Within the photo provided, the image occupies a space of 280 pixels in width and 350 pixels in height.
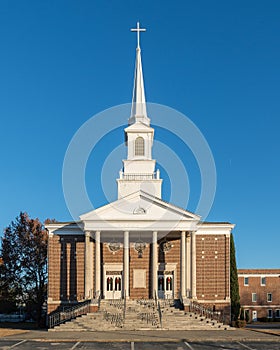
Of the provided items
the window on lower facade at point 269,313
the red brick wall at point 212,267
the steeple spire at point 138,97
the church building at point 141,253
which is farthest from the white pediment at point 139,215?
the window on lower facade at point 269,313

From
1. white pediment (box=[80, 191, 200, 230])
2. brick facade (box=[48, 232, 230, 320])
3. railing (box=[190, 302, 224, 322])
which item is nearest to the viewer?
railing (box=[190, 302, 224, 322])

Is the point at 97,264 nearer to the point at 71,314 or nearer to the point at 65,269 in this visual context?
the point at 65,269

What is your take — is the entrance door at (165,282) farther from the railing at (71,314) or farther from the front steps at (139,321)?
the railing at (71,314)

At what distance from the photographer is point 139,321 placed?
39.0 metres

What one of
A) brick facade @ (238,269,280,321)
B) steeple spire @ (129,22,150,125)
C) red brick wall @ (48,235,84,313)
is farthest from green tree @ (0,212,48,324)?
brick facade @ (238,269,280,321)

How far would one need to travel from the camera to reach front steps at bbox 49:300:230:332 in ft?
125

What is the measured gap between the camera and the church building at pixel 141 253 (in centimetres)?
4503

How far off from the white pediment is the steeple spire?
9.96 meters

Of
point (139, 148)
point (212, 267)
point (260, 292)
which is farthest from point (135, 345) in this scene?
point (260, 292)

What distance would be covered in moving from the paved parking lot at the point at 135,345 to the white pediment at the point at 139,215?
14740 mm

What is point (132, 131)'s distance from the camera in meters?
52.2

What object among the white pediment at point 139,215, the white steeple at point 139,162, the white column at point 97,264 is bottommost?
the white column at point 97,264

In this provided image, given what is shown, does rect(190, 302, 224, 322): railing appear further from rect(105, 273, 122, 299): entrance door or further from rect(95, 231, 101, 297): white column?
rect(105, 273, 122, 299): entrance door

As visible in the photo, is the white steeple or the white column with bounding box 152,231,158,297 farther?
the white steeple
